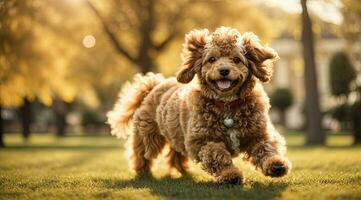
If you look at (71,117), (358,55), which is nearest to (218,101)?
(358,55)

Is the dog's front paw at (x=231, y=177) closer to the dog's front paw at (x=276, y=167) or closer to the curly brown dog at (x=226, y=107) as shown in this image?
the curly brown dog at (x=226, y=107)

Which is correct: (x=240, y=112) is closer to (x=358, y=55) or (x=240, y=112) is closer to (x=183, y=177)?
(x=183, y=177)

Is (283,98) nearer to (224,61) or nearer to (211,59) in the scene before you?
(211,59)

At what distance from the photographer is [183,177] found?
306 inches

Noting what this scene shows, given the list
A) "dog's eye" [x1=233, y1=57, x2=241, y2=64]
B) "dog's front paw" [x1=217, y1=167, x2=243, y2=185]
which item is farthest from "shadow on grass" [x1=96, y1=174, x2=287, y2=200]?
"dog's eye" [x1=233, y1=57, x2=241, y2=64]

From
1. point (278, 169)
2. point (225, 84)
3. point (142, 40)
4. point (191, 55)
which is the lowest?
point (278, 169)

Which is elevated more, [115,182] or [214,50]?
[214,50]

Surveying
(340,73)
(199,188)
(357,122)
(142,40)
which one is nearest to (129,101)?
(199,188)

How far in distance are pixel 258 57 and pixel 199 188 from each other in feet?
4.95

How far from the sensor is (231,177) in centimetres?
605

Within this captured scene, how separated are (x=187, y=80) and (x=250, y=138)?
0.90 m

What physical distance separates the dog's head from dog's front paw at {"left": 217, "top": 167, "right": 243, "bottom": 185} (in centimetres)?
81

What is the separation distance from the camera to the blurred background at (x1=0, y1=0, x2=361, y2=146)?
1781 cm

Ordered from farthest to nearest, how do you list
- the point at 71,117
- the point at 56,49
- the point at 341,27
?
the point at 71,117 → the point at 56,49 → the point at 341,27
